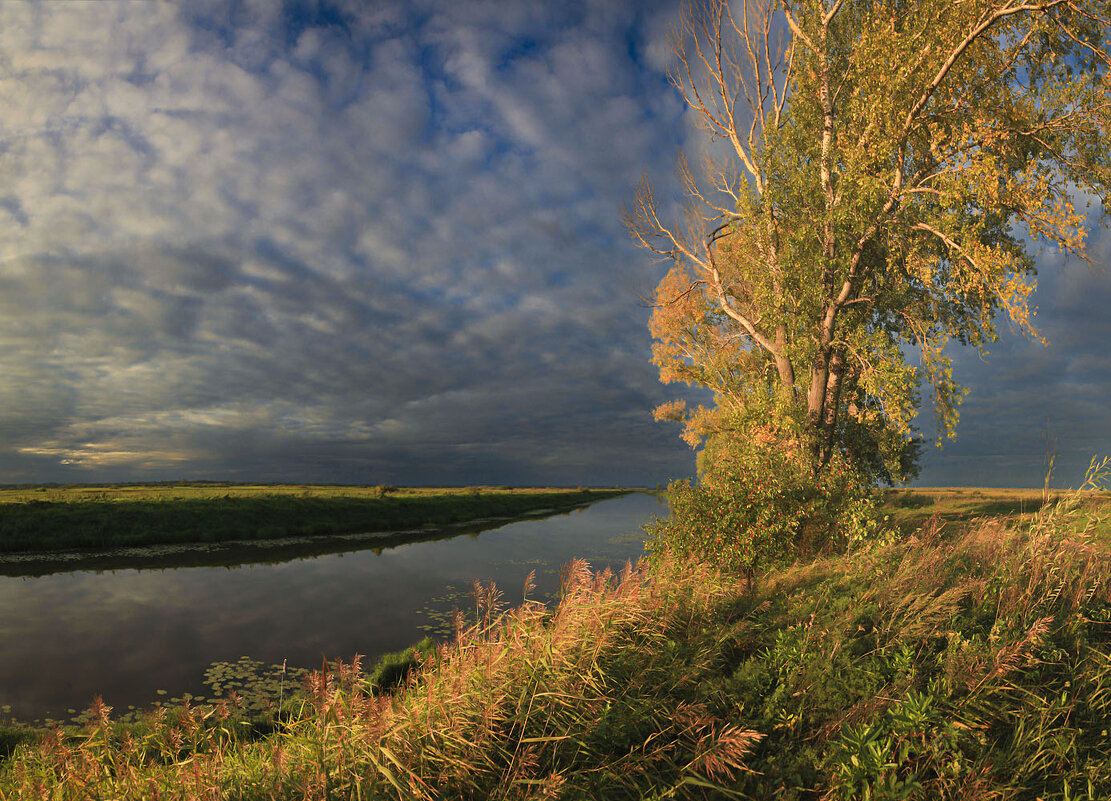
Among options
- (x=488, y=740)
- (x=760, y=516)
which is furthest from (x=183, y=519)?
(x=488, y=740)

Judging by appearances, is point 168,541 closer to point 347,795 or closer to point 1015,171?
point 347,795

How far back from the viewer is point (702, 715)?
14.2 ft

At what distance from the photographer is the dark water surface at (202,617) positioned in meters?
10.3

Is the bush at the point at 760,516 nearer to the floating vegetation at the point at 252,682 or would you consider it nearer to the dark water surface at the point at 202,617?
the dark water surface at the point at 202,617

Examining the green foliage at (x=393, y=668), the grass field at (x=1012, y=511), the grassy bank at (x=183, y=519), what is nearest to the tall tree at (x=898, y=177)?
the grass field at (x=1012, y=511)

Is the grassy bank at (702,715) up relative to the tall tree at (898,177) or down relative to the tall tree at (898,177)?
down

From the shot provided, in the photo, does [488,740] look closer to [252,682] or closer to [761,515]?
[761,515]

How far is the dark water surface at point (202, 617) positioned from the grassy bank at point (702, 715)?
5050mm

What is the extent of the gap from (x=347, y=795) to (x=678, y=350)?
26.3 m

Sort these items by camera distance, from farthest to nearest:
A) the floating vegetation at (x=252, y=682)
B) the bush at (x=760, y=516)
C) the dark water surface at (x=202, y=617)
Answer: the dark water surface at (x=202, y=617) < the bush at (x=760, y=516) < the floating vegetation at (x=252, y=682)

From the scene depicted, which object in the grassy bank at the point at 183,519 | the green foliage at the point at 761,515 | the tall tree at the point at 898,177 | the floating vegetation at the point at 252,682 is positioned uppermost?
the tall tree at the point at 898,177

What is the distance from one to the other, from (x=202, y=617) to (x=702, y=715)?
15081 millimetres

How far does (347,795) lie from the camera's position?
11.1 ft

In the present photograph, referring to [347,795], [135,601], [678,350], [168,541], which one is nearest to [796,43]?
[678,350]
